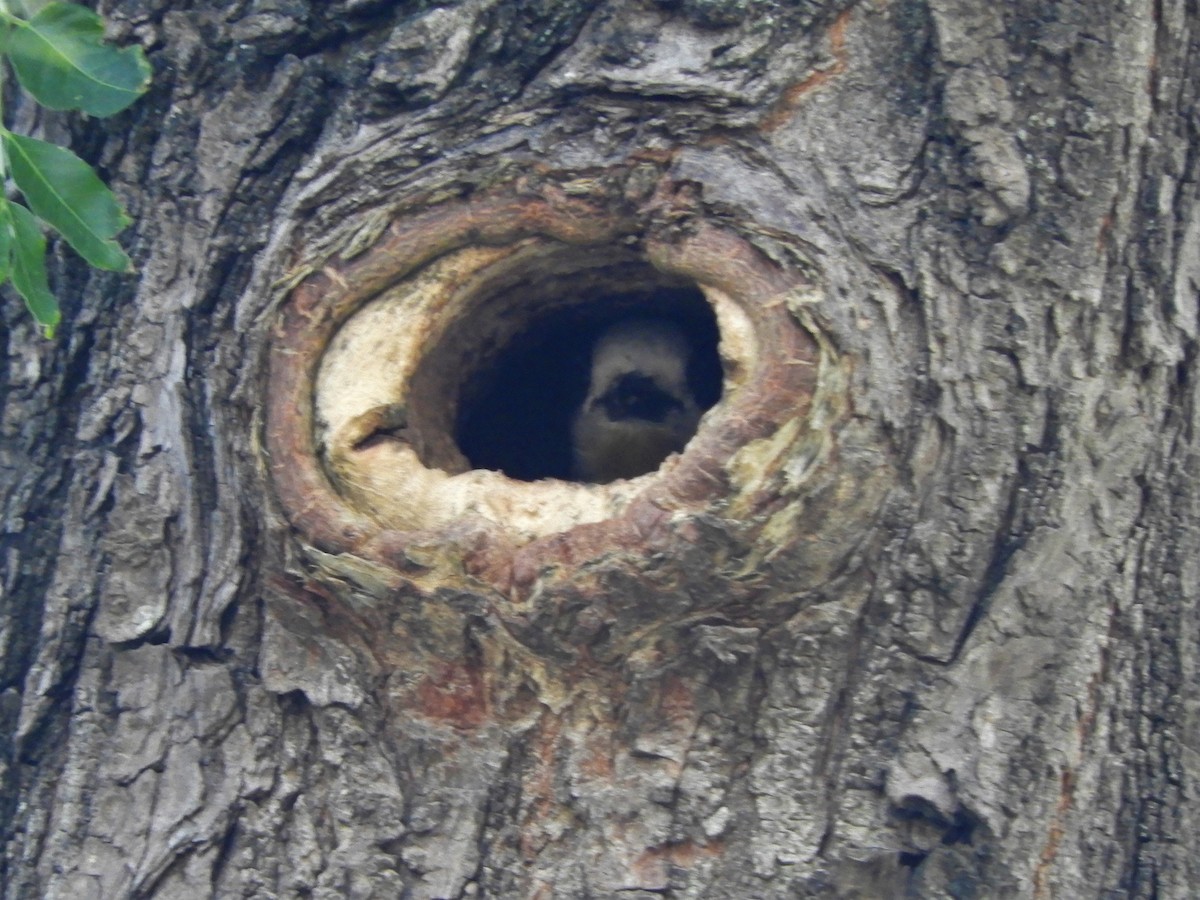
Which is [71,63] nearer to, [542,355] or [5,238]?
[5,238]

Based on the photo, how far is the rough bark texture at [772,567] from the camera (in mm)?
1598

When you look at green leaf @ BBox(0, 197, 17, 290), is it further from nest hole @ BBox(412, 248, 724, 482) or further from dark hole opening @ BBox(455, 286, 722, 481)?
dark hole opening @ BBox(455, 286, 722, 481)

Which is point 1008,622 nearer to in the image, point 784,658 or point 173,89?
point 784,658

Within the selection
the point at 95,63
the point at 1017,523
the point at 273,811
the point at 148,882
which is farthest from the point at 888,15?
the point at 148,882

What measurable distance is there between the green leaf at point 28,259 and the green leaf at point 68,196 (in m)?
0.03

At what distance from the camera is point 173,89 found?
72.0 inches

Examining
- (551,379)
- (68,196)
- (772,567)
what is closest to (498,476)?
(772,567)

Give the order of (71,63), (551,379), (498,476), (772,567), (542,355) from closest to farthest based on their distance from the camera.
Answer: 1. (71,63)
2. (772,567)
3. (498,476)
4. (542,355)
5. (551,379)

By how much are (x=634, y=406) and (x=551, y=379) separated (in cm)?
18

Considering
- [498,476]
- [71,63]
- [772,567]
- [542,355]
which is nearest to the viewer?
[71,63]

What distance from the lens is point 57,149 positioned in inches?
59.8

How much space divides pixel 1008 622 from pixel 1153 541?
0.75 feet

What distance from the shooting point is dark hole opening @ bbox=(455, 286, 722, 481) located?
7.20 ft

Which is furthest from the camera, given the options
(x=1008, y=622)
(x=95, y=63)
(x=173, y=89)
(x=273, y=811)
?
(x=173, y=89)
